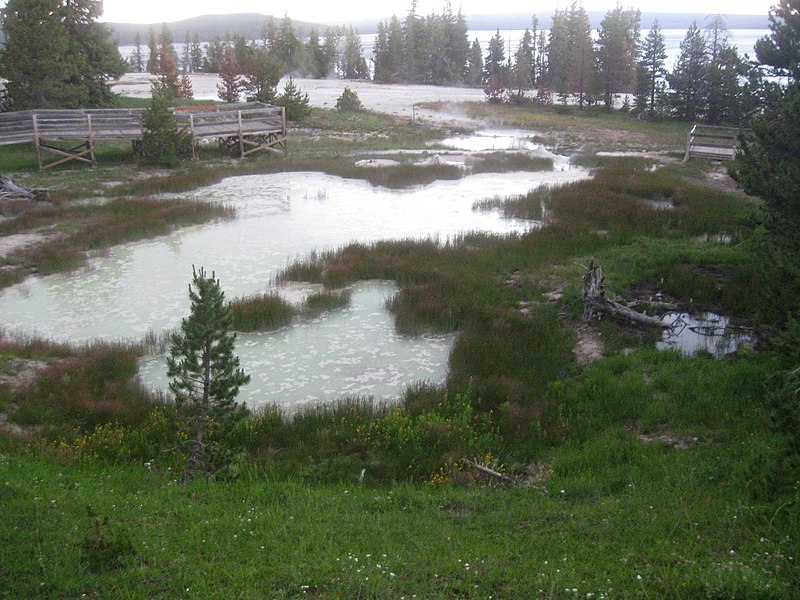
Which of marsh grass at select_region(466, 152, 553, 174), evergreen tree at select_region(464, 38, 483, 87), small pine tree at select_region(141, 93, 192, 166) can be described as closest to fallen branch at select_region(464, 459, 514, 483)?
marsh grass at select_region(466, 152, 553, 174)

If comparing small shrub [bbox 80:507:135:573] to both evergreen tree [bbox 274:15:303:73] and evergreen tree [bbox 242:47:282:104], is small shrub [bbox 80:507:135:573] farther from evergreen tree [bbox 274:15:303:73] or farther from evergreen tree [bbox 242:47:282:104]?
evergreen tree [bbox 274:15:303:73]

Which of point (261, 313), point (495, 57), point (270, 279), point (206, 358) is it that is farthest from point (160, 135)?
point (495, 57)

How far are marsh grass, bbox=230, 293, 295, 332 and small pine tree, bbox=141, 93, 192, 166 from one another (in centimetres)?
1650

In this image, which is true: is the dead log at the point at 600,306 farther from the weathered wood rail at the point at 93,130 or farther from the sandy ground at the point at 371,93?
the sandy ground at the point at 371,93

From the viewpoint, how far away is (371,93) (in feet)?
233

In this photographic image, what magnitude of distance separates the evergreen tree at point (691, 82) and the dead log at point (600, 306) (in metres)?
36.5

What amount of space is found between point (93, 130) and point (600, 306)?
2304cm

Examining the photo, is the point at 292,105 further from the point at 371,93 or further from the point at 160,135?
the point at 371,93

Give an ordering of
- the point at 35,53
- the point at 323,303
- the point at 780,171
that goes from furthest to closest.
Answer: the point at 35,53, the point at 323,303, the point at 780,171

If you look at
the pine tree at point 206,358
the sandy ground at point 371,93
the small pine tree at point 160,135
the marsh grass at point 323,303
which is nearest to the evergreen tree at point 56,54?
the small pine tree at point 160,135

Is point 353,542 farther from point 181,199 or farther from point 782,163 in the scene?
point 181,199

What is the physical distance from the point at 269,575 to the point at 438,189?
22.4 meters

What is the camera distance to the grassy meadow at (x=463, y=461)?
5.40 m

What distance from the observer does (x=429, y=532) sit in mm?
6336
